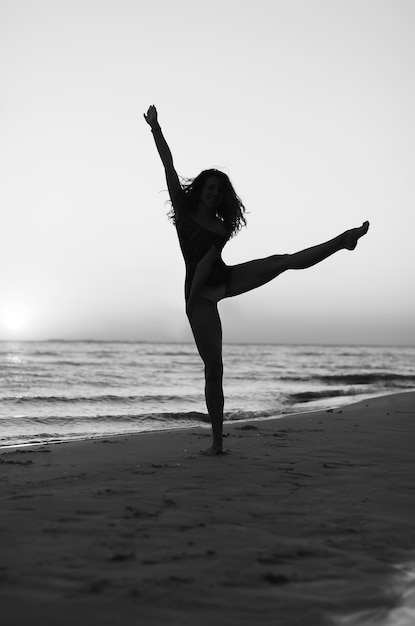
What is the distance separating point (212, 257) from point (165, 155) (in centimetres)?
97

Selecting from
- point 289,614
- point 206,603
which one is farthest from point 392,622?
point 206,603

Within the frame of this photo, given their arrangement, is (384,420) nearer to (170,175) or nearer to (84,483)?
(170,175)

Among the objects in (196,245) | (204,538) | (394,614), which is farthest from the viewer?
(196,245)

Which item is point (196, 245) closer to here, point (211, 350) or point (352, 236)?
point (211, 350)

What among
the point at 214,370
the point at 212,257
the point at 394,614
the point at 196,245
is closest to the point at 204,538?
the point at 394,614

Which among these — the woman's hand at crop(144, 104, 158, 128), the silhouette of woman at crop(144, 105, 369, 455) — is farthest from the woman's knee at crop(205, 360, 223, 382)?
the woman's hand at crop(144, 104, 158, 128)

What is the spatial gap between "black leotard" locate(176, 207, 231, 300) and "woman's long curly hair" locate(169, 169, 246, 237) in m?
0.11

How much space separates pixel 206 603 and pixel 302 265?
3.20 m

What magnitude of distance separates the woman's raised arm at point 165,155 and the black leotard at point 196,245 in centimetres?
16

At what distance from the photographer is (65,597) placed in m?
1.92

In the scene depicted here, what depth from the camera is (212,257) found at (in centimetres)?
471

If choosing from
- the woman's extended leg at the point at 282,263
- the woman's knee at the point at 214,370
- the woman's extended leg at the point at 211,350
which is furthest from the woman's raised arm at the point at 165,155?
the woman's knee at the point at 214,370

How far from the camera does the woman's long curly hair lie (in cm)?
492

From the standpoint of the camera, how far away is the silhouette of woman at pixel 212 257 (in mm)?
4746
